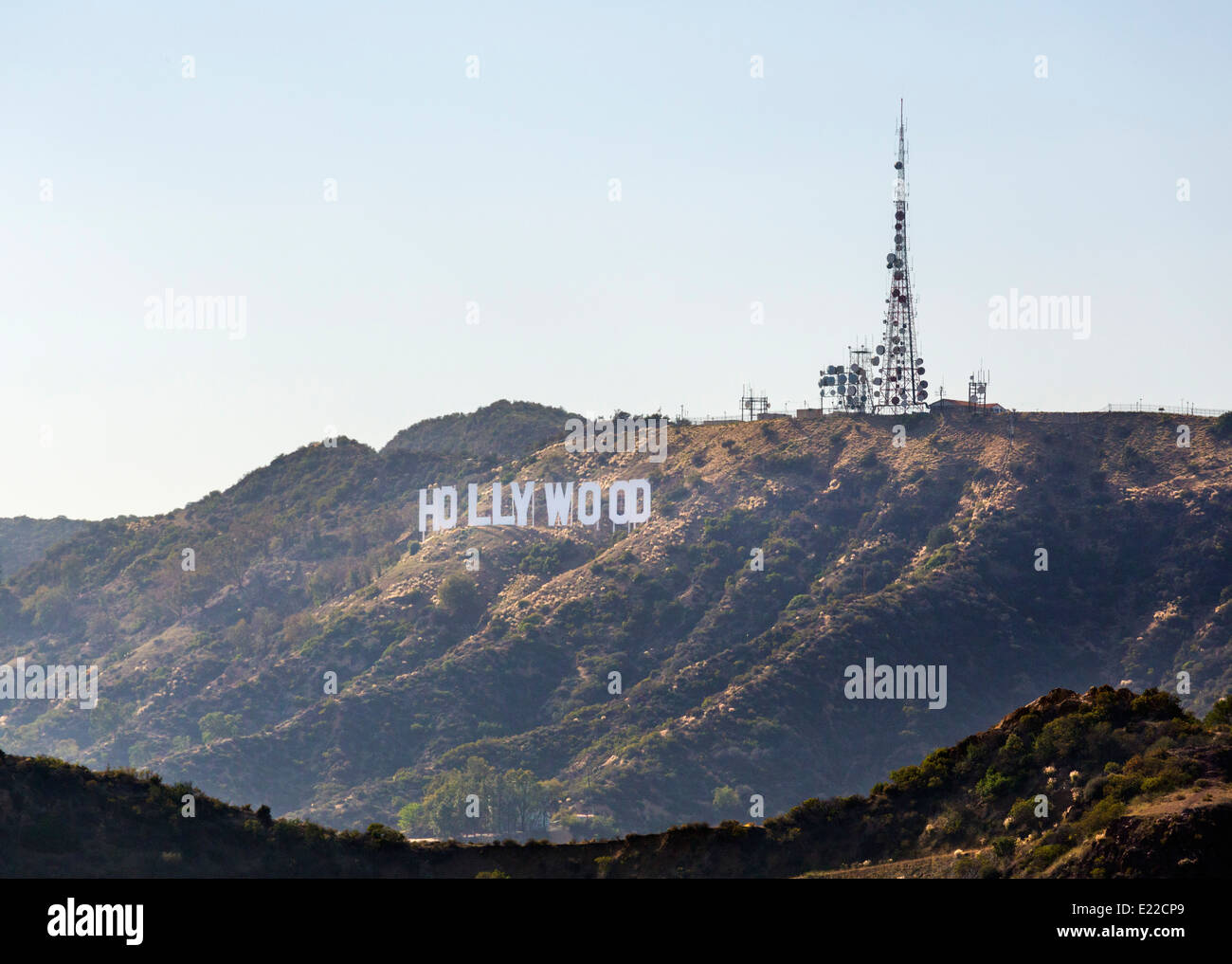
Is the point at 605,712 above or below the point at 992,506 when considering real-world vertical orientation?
below

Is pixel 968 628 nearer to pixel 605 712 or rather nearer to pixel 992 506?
pixel 992 506

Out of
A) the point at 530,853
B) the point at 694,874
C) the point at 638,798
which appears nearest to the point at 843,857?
the point at 694,874

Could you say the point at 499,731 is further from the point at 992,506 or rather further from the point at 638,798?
the point at 992,506

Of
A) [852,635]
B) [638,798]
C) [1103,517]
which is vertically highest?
[1103,517]
